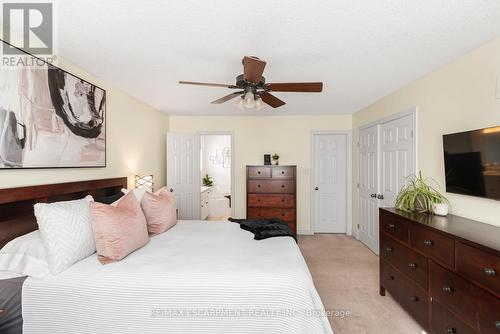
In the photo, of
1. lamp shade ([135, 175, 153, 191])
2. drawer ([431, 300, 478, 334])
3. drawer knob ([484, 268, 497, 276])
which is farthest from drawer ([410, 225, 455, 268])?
lamp shade ([135, 175, 153, 191])

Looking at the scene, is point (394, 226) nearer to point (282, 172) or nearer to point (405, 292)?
point (405, 292)

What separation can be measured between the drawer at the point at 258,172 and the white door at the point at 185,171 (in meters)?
1.01

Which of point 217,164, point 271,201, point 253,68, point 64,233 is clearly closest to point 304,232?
point 271,201

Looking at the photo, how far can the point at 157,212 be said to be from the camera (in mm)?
2430

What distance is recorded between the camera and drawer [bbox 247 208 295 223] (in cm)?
425

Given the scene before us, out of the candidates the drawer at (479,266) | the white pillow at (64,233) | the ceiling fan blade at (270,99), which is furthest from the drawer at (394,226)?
the white pillow at (64,233)

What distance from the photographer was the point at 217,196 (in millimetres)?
6273

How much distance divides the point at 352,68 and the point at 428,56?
0.64m

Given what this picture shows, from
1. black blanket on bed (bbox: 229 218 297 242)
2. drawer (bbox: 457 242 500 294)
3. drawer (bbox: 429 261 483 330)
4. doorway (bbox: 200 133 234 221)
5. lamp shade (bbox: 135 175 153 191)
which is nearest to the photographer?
drawer (bbox: 457 242 500 294)

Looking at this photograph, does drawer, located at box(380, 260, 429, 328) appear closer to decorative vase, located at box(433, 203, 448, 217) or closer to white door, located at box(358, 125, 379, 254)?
decorative vase, located at box(433, 203, 448, 217)

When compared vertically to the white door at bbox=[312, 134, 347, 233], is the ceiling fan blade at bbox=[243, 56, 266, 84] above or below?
above

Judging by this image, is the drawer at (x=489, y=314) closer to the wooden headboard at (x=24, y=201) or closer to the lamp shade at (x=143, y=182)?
the wooden headboard at (x=24, y=201)

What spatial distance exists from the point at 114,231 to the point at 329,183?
4.04 metres

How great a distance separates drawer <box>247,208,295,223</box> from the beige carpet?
1.71 ft
